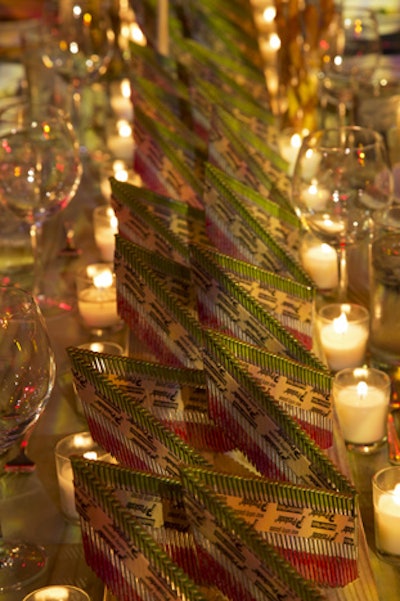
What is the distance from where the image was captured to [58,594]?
3.42 ft

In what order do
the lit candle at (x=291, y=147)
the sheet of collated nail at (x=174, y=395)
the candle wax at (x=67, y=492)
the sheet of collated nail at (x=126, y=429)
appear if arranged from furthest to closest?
the lit candle at (x=291, y=147) < the candle wax at (x=67, y=492) < the sheet of collated nail at (x=174, y=395) < the sheet of collated nail at (x=126, y=429)

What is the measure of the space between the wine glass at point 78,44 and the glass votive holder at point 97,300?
2.88 ft

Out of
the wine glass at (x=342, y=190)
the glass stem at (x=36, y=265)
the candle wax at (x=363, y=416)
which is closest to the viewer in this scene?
the candle wax at (x=363, y=416)

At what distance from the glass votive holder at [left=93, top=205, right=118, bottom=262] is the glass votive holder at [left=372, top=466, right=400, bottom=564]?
889 millimetres

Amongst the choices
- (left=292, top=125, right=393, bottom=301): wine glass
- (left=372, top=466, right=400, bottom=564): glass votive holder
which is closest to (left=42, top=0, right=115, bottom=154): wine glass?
(left=292, top=125, right=393, bottom=301): wine glass

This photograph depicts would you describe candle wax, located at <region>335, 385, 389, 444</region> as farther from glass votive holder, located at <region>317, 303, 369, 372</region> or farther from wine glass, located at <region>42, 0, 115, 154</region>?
wine glass, located at <region>42, 0, 115, 154</region>

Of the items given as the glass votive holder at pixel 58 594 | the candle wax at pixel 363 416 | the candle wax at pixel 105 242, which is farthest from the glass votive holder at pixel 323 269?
the glass votive holder at pixel 58 594

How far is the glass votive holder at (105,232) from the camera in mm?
1965

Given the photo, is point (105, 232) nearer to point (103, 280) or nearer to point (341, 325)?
point (103, 280)

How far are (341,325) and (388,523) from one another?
467mm

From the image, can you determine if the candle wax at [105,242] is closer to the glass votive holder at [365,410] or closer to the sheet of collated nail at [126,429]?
the glass votive holder at [365,410]

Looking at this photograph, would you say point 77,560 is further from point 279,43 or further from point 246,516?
point 279,43

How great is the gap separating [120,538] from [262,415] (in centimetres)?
21

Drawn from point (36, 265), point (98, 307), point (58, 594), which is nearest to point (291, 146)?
point (36, 265)
